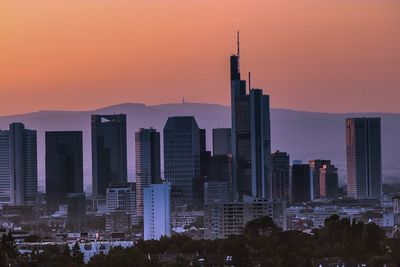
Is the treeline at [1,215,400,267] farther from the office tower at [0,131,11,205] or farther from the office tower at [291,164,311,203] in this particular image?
the office tower at [0,131,11,205]

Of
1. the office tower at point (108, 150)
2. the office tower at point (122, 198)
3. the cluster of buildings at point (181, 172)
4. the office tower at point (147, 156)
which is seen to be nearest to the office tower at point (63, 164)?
the cluster of buildings at point (181, 172)

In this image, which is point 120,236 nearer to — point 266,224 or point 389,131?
point 266,224

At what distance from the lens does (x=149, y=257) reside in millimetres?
38438

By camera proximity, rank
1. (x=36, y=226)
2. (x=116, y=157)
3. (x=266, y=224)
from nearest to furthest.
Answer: (x=266, y=224)
(x=36, y=226)
(x=116, y=157)

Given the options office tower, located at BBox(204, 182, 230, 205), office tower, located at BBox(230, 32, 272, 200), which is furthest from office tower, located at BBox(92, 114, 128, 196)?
office tower, located at BBox(204, 182, 230, 205)

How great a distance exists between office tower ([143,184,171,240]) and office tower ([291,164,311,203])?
24.4m

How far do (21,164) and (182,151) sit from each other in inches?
532

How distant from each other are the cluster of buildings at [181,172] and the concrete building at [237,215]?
234 inches

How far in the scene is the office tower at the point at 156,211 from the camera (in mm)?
63250

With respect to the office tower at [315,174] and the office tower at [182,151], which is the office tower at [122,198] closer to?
the office tower at [182,151]

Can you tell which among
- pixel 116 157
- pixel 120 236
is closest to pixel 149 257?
pixel 120 236

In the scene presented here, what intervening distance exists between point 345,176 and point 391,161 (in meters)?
3.39

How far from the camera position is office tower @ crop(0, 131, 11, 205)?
10175 centimetres

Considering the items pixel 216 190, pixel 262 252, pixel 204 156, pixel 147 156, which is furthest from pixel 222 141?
pixel 262 252
